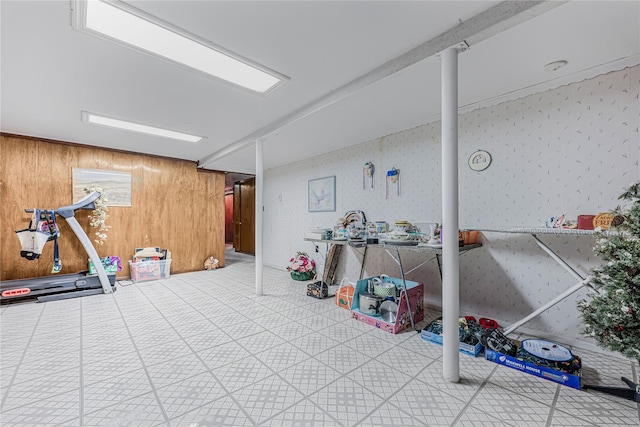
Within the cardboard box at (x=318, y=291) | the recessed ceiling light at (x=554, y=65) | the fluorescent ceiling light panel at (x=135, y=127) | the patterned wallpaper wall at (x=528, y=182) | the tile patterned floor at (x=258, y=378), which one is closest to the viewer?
the tile patterned floor at (x=258, y=378)

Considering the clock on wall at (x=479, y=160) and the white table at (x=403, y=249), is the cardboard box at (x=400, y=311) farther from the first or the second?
the clock on wall at (x=479, y=160)

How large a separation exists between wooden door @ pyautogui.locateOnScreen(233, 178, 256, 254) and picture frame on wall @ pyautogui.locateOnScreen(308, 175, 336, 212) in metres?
3.46

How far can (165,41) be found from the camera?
1.96 meters

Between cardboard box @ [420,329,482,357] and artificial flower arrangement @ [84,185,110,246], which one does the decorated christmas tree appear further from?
artificial flower arrangement @ [84,185,110,246]

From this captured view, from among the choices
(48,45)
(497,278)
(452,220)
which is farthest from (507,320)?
(48,45)

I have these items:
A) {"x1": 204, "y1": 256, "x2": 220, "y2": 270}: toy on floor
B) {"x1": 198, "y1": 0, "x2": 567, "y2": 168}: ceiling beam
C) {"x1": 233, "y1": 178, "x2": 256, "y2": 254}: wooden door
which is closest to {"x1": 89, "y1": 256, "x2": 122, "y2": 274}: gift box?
{"x1": 204, "y1": 256, "x2": 220, "y2": 270}: toy on floor

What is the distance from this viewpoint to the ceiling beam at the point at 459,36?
157 centimetres

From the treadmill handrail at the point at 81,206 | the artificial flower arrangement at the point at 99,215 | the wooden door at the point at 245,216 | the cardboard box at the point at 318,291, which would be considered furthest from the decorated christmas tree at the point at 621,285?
the wooden door at the point at 245,216

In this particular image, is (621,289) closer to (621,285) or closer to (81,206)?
(621,285)

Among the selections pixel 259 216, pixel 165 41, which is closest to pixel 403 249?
pixel 259 216

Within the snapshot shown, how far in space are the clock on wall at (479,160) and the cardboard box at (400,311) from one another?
1487 mm

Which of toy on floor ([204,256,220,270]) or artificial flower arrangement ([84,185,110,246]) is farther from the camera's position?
toy on floor ([204,256,220,270])

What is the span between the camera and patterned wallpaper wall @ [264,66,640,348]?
2.27m

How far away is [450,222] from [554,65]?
167 centimetres
